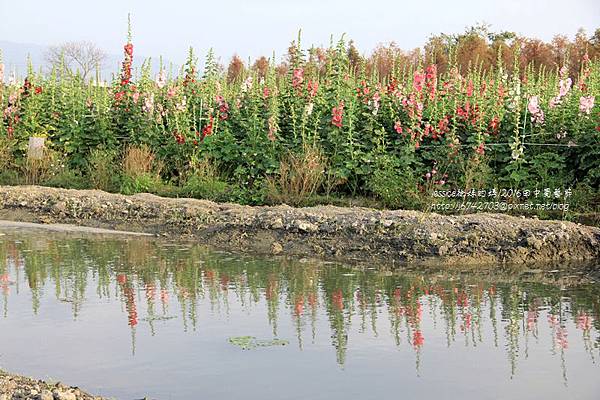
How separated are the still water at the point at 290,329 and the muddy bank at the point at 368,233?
73 centimetres

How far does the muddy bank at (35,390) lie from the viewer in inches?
202

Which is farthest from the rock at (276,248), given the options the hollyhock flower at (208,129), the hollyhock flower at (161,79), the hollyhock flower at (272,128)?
the hollyhock flower at (161,79)

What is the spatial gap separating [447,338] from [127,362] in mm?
2526

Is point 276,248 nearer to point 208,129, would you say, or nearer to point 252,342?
point 252,342

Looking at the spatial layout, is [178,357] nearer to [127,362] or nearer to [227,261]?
[127,362]

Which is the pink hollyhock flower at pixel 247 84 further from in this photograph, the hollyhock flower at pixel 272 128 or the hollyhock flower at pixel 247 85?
the hollyhock flower at pixel 272 128

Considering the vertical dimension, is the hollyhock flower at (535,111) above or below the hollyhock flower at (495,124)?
above

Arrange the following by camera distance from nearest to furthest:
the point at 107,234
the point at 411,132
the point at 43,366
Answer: the point at 43,366, the point at 107,234, the point at 411,132

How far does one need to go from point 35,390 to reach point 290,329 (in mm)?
2664

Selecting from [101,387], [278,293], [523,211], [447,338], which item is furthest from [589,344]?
[523,211]

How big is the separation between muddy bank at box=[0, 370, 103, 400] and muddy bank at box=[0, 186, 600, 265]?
574 cm

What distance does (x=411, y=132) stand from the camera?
46.2ft

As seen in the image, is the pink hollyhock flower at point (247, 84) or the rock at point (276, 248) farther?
the pink hollyhock flower at point (247, 84)

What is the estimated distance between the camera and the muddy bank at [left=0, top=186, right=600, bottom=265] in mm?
10758
